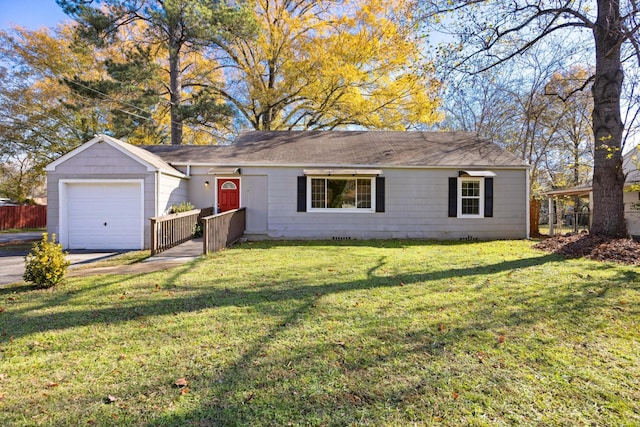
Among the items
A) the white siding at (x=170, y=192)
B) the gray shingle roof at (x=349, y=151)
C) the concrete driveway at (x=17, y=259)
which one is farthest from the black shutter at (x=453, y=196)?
the concrete driveway at (x=17, y=259)

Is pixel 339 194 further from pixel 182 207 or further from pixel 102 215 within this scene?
pixel 102 215

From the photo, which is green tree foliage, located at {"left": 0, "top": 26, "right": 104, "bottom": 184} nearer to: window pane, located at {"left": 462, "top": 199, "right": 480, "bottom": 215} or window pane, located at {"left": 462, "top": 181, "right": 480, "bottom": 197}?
window pane, located at {"left": 462, "top": 181, "right": 480, "bottom": 197}

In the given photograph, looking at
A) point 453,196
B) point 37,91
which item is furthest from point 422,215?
point 37,91

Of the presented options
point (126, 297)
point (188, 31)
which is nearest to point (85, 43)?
point (188, 31)

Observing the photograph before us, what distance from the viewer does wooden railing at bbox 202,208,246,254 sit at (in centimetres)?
810

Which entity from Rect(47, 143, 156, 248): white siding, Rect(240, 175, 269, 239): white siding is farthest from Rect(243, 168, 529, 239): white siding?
Rect(47, 143, 156, 248): white siding

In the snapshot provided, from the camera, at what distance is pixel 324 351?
3035 millimetres

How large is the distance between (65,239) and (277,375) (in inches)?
410

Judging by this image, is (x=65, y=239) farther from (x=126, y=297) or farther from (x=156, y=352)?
(x=156, y=352)

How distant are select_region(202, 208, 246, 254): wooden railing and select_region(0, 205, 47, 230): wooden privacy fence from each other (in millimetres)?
20263

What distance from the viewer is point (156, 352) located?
3.04m

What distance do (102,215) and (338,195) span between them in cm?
779

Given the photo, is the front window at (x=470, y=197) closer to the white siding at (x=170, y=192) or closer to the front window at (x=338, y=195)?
the front window at (x=338, y=195)

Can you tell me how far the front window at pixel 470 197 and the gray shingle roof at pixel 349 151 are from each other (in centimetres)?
62
